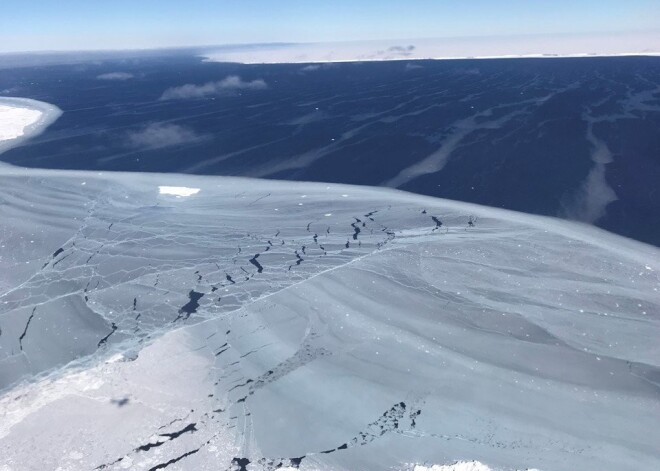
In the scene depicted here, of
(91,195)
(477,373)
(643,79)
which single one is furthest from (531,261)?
(643,79)

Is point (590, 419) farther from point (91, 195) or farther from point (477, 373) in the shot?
point (91, 195)

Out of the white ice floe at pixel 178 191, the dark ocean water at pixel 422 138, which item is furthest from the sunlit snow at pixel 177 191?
the dark ocean water at pixel 422 138

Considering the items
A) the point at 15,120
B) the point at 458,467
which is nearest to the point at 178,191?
the point at 458,467

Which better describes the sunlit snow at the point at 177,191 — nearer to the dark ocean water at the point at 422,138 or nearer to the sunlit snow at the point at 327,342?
the dark ocean water at the point at 422,138

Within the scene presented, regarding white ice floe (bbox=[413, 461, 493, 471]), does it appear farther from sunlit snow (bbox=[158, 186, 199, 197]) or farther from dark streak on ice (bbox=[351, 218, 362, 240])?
sunlit snow (bbox=[158, 186, 199, 197])

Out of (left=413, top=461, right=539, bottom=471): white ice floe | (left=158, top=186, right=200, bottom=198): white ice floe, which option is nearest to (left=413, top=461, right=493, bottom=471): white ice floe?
(left=413, top=461, right=539, bottom=471): white ice floe
